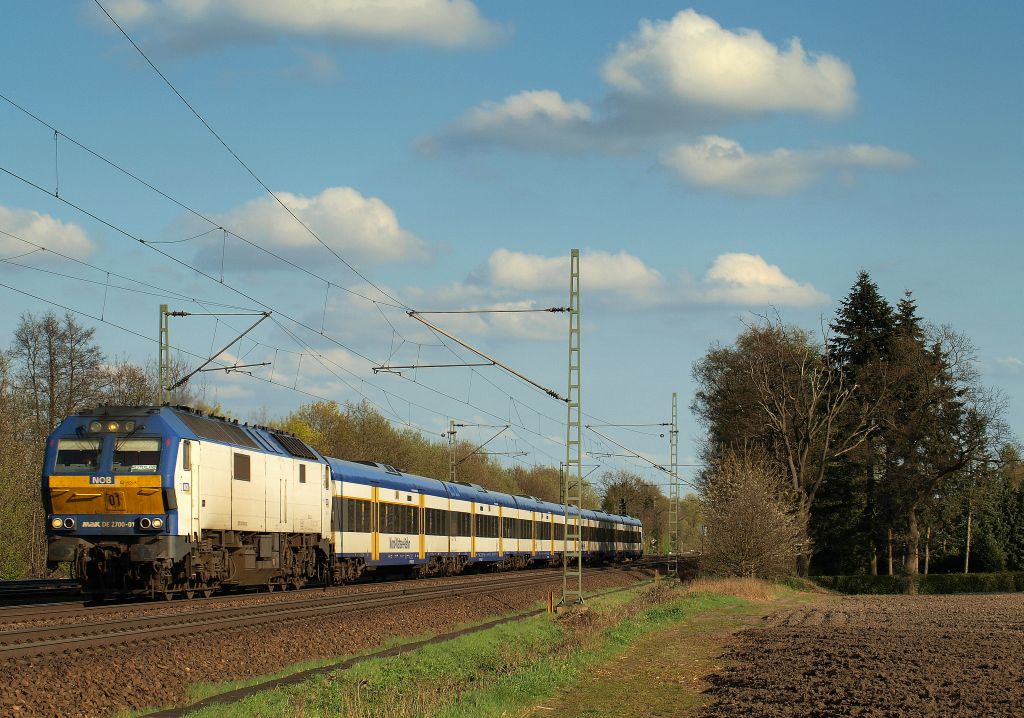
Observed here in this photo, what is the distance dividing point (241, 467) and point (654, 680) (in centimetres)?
1439

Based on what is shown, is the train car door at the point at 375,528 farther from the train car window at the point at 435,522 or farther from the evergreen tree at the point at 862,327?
the evergreen tree at the point at 862,327

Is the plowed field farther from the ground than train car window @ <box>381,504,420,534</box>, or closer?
closer

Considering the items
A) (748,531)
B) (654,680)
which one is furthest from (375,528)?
(654,680)

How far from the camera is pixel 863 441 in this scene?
6675 cm

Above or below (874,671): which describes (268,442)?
above

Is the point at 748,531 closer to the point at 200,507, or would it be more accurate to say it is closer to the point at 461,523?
the point at 461,523

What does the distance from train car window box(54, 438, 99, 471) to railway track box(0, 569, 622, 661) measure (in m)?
3.98

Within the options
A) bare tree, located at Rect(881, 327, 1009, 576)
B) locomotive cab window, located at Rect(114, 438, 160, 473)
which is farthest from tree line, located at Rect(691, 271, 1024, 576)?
locomotive cab window, located at Rect(114, 438, 160, 473)

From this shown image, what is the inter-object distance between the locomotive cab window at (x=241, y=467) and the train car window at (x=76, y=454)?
3.95 metres

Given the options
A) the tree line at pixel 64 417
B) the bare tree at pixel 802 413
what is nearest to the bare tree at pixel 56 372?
the tree line at pixel 64 417

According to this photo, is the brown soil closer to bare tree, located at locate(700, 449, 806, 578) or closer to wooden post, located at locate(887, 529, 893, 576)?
bare tree, located at locate(700, 449, 806, 578)

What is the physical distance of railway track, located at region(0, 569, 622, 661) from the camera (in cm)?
1777

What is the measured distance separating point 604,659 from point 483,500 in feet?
115

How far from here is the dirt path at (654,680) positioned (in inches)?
635
